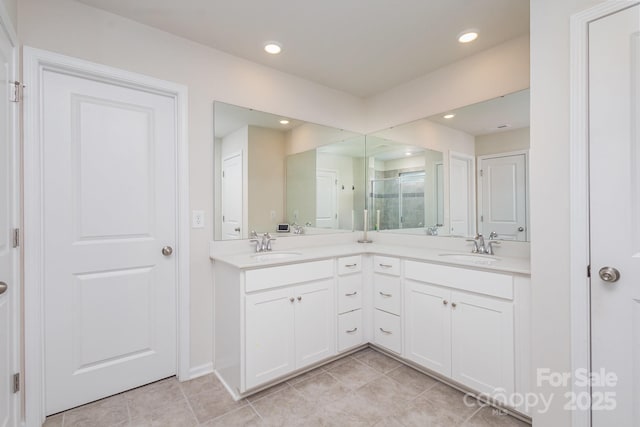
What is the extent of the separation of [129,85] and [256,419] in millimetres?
2217

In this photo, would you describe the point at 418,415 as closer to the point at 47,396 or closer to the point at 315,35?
the point at 47,396

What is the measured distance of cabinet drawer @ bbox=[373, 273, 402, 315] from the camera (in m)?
2.29

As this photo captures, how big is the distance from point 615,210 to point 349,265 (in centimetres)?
160

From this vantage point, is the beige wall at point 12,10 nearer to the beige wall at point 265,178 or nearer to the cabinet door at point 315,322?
the beige wall at point 265,178

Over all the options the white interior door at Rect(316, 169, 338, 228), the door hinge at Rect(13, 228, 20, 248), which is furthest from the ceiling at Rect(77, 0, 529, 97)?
the door hinge at Rect(13, 228, 20, 248)

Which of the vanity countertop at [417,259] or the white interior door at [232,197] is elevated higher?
the white interior door at [232,197]

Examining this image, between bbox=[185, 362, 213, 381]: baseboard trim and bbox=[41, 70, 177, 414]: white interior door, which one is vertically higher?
bbox=[41, 70, 177, 414]: white interior door

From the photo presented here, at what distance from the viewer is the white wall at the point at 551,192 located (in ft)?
4.58

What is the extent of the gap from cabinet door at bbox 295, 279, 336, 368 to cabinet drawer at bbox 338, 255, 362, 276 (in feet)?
0.44

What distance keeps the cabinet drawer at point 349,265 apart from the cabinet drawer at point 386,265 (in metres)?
0.13

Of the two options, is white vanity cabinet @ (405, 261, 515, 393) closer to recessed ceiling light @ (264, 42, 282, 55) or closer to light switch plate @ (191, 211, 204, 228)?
light switch plate @ (191, 211, 204, 228)

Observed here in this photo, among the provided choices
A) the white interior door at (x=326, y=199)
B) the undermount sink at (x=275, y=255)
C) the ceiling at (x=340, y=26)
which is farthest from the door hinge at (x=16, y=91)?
the white interior door at (x=326, y=199)

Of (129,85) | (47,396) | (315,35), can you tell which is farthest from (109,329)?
(315,35)

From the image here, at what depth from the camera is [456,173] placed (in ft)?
8.08
